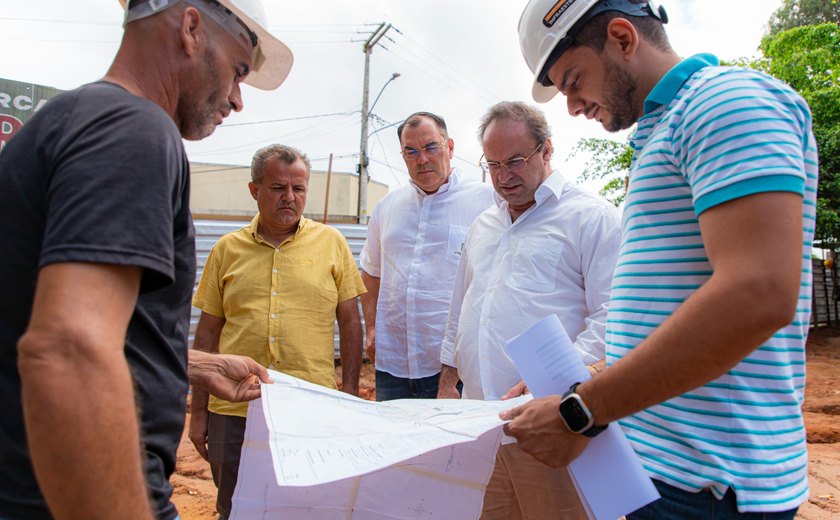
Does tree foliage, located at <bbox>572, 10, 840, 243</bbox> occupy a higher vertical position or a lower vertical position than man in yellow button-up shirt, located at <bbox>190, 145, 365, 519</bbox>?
higher

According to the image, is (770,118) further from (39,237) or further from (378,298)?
(378,298)

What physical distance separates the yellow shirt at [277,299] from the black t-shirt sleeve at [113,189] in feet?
7.01

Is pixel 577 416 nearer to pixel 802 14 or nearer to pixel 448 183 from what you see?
pixel 448 183

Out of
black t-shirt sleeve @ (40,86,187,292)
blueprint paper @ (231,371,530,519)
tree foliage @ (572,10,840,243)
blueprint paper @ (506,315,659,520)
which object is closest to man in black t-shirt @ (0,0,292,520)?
black t-shirt sleeve @ (40,86,187,292)

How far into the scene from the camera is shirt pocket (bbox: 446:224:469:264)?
3496mm

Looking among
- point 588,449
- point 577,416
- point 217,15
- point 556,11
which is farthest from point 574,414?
point 217,15

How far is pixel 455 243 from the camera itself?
11.5 feet

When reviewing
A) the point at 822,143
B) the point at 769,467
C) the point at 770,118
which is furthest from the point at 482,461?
the point at 822,143

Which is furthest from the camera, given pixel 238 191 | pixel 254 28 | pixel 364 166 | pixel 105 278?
pixel 238 191

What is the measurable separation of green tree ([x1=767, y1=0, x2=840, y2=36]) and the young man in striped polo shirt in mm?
24275

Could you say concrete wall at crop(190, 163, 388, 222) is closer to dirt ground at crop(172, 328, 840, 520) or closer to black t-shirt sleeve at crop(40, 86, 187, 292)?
dirt ground at crop(172, 328, 840, 520)

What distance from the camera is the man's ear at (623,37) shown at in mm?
1475

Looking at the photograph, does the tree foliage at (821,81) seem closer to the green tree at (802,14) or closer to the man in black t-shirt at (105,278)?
the green tree at (802,14)

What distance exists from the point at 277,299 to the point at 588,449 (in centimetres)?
212
